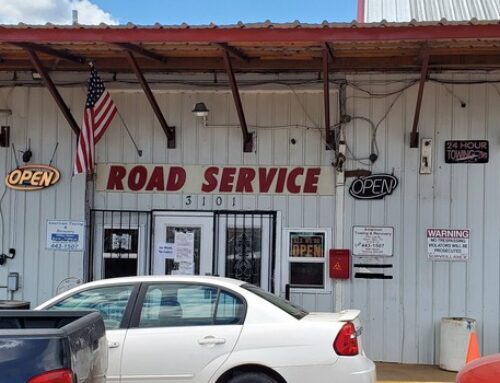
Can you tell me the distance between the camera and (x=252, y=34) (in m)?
7.95

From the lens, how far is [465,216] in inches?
373

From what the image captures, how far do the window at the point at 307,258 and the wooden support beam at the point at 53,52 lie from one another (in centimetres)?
394

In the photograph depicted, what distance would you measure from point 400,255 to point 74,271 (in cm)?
475

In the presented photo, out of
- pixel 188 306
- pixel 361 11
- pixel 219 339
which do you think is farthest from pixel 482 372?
pixel 361 11

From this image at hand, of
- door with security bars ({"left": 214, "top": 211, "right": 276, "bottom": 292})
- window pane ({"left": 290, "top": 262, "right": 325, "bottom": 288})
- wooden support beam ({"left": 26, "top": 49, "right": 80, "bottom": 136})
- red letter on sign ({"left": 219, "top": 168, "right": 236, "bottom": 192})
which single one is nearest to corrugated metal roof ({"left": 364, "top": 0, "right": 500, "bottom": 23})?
red letter on sign ({"left": 219, "top": 168, "right": 236, "bottom": 192})

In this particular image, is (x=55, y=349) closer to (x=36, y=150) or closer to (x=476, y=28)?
(x=476, y=28)

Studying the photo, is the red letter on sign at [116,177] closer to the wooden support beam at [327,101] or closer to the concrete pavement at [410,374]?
the wooden support beam at [327,101]

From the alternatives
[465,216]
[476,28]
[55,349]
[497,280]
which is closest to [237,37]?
[476,28]

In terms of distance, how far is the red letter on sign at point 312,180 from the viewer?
9.80 meters

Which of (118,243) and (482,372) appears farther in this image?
(118,243)

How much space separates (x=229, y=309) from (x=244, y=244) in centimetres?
363

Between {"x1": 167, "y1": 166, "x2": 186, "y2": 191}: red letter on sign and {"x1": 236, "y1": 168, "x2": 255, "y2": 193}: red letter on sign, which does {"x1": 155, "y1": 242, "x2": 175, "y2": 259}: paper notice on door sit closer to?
{"x1": 167, "y1": 166, "x2": 186, "y2": 191}: red letter on sign

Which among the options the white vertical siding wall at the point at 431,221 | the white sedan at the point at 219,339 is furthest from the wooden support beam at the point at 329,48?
the white sedan at the point at 219,339

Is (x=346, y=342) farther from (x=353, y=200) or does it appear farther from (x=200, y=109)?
(x=200, y=109)
